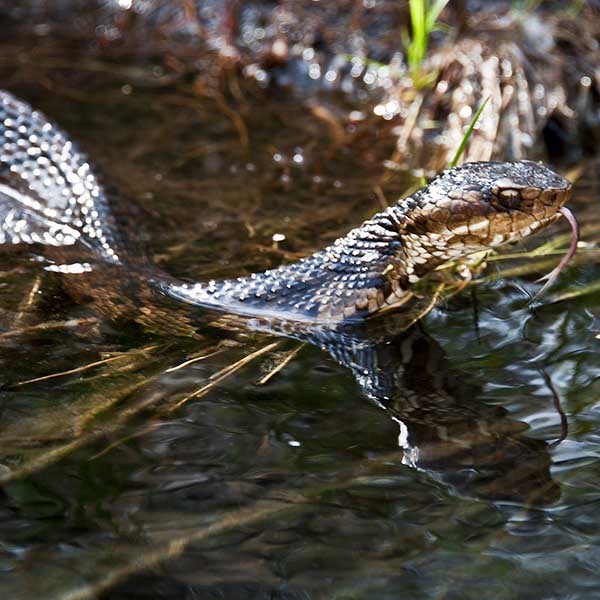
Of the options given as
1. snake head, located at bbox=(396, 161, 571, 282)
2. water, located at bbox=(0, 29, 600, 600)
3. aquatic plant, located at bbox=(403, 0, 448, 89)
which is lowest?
water, located at bbox=(0, 29, 600, 600)

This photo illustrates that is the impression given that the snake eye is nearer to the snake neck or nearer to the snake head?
the snake head

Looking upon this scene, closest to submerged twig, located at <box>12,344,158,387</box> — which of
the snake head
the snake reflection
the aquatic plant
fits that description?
the snake reflection

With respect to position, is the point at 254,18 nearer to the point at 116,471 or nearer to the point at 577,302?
the point at 577,302

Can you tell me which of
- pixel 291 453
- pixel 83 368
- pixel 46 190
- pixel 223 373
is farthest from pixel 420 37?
pixel 291 453

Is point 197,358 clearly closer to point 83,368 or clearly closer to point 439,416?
point 83,368

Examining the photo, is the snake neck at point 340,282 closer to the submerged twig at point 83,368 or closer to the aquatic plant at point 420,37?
the submerged twig at point 83,368

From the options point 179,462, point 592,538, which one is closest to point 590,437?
point 592,538
